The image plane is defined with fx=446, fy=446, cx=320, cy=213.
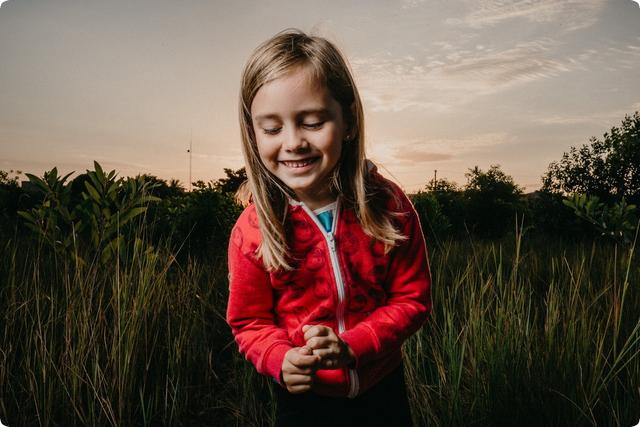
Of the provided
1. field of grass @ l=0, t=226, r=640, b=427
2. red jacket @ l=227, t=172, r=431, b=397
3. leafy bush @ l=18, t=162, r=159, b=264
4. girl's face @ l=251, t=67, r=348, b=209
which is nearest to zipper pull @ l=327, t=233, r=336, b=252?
red jacket @ l=227, t=172, r=431, b=397

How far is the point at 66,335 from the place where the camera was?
1818 mm

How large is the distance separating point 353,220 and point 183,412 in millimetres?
1432

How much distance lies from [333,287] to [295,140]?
40 centimetres

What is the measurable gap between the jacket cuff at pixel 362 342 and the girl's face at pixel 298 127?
1.27 ft

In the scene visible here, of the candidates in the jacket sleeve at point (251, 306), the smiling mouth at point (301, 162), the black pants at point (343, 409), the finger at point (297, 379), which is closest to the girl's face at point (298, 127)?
the smiling mouth at point (301, 162)

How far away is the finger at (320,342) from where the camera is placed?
0.98m

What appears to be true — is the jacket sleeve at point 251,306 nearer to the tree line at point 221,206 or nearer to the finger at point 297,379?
the finger at point 297,379

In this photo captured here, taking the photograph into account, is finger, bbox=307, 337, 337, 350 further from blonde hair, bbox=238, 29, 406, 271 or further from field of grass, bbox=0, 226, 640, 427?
field of grass, bbox=0, 226, 640, 427

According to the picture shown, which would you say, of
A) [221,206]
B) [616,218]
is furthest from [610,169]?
[221,206]

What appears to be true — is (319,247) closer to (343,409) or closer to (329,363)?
(329,363)

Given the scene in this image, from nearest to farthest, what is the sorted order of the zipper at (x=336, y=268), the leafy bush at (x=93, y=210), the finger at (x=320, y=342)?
the finger at (x=320, y=342) → the zipper at (x=336, y=268) → the leafy bush at (x=93, y=210)

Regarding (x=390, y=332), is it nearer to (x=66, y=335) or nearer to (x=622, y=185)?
Result: (x=66, y=335)

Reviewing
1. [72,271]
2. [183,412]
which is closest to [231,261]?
[183,412]

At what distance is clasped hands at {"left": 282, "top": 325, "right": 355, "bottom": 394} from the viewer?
3.26 feet
